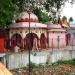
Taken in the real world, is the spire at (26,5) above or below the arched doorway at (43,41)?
above

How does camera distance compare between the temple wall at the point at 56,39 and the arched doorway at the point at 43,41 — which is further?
the temple wall at the point at 56,39

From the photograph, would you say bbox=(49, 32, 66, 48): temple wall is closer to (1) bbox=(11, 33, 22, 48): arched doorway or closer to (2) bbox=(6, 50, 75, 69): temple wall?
(1) bbox=(11, 33, 22, 48): arched doorway

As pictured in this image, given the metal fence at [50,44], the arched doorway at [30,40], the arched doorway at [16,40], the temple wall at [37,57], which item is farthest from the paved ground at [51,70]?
the arched doorway at [16,40]

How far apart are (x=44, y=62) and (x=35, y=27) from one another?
23.1 ft

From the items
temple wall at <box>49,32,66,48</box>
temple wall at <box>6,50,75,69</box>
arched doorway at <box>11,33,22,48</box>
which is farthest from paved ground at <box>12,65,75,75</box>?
temple wall at <box>49,32,66,48</box>

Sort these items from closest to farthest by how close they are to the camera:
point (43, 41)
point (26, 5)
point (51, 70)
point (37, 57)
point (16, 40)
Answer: point (26, 5) → point (51, 70) → point (37, 57) → point (16, 40) → point (43, 41)

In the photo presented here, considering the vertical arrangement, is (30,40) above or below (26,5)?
below

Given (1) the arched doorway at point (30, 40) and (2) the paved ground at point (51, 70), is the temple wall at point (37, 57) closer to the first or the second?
(2) the paved ground at point (51, 70)

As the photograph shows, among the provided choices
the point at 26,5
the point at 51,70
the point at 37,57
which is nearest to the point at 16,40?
the point at 37,57

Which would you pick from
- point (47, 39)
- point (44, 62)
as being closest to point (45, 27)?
point (47, 39)

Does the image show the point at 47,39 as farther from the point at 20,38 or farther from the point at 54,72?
the point at 54,72

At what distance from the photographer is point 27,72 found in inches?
933

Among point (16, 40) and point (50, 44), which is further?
point (50, 44)

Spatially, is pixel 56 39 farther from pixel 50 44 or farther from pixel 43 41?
pixel 43 41
